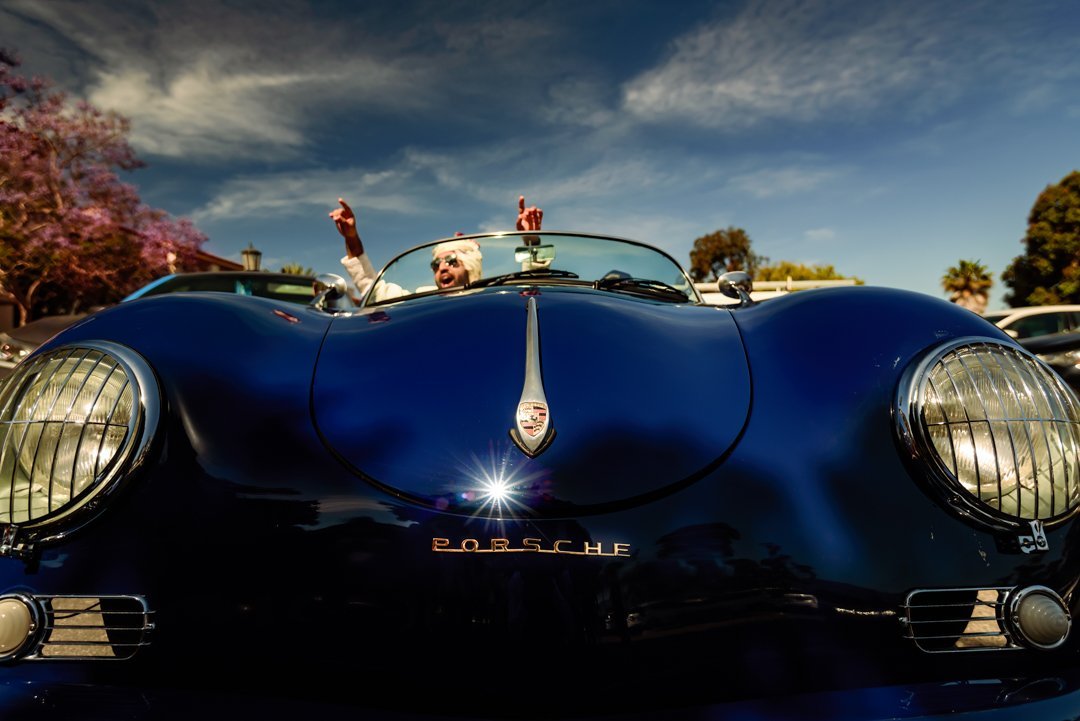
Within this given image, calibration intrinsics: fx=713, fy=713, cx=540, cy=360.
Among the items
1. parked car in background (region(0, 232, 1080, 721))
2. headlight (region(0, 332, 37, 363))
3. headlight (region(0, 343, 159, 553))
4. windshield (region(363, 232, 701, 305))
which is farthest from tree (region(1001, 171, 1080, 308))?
headlight (region(0, 343, 159, 553))

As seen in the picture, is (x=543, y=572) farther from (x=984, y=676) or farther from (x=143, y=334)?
(x=143, y=334)

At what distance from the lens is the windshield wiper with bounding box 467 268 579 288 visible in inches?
88.2

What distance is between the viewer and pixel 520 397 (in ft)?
4.08

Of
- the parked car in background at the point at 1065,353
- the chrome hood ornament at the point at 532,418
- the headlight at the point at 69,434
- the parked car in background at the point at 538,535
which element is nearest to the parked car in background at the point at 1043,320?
the parked car in background at the point at 1065,353

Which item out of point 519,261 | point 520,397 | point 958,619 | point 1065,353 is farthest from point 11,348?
point 1065,353

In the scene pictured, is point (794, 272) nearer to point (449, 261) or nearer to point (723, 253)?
point (723, 253)

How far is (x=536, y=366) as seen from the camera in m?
1.30

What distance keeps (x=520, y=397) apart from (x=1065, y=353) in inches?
244

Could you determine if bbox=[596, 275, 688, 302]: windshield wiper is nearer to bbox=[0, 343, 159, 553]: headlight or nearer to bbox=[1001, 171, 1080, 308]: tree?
bbox=[0, 343, 159, 553]: headlight

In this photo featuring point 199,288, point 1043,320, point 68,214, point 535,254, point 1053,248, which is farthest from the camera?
point 1053,248

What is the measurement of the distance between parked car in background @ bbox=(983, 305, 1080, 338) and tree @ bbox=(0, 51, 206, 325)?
19.4 m

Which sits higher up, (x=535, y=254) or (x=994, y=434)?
(x=535, y=254)

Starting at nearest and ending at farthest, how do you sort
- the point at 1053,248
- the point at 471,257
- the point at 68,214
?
the point at 471,257, the point at 68,214, the point at 1053,248

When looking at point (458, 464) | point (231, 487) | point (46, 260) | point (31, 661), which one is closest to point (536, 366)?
point (458, 464)
